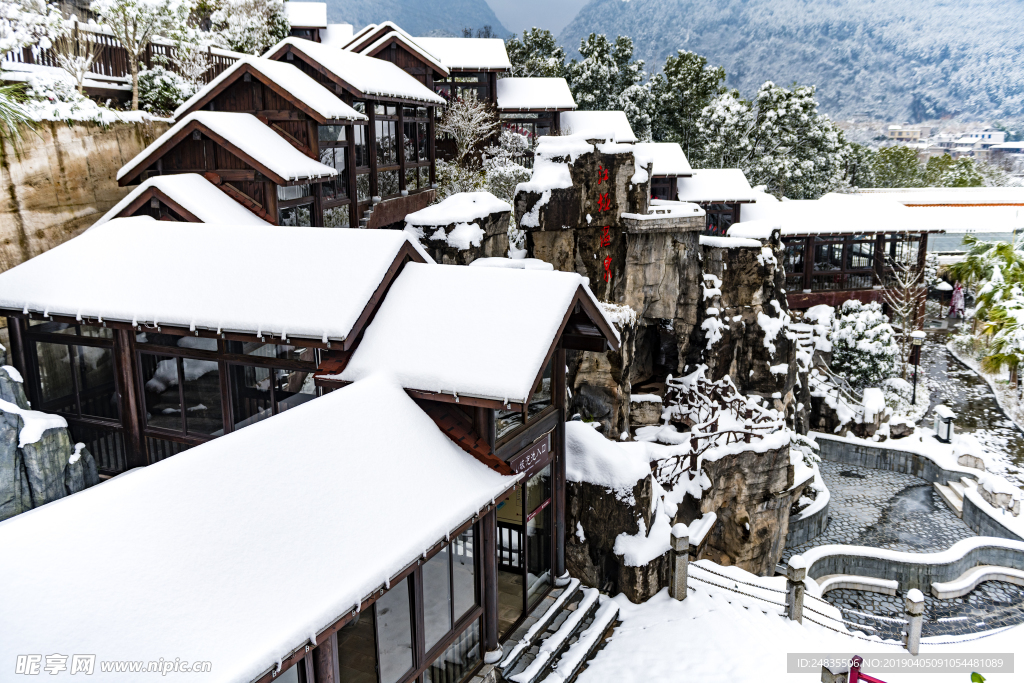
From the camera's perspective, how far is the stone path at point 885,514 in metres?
26.6

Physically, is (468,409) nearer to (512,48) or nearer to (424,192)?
(424,192)

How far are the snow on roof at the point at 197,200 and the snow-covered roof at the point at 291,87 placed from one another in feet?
10.8

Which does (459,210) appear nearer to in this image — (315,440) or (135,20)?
(135,20)

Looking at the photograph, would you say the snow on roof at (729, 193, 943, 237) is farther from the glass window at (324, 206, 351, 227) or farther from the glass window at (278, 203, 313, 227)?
the glass window at (278, 203, 313, 227)

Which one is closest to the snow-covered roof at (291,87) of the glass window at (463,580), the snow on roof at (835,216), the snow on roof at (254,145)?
the snow on roof at (254,145)

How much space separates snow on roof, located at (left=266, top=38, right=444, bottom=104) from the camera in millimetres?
21656

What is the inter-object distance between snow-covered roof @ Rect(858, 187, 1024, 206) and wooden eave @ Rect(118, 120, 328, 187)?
53631 mm

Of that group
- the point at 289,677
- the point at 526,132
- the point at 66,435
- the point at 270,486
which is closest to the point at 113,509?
the point at 270,486

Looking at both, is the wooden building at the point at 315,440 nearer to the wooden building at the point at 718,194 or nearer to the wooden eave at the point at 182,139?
the wooden eave at the point at 182,139

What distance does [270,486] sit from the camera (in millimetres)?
8000

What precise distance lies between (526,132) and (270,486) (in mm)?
33369

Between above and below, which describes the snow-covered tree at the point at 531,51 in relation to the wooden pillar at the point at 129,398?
above

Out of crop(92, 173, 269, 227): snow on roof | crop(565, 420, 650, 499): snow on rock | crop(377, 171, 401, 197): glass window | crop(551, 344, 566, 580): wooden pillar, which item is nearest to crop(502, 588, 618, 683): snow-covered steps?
crop(551, 344, 566, 580): wooden pillar

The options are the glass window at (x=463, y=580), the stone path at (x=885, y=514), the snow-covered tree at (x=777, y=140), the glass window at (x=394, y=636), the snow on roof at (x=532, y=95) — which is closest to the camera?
the glass window at (x=394, y=636)
